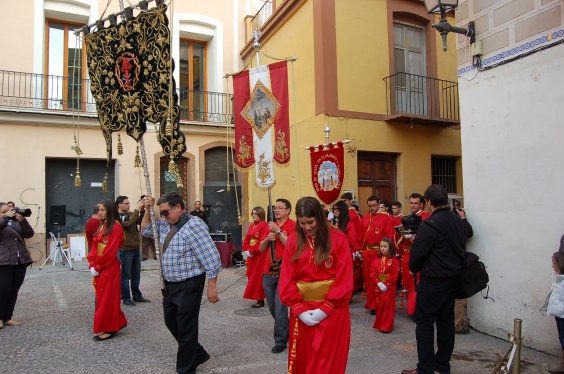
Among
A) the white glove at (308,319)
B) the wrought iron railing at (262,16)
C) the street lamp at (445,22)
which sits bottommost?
the white glove at (308,319)

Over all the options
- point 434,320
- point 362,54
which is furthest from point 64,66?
point 434,320

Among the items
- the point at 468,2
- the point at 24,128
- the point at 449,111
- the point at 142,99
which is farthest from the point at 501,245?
the point at 24,128

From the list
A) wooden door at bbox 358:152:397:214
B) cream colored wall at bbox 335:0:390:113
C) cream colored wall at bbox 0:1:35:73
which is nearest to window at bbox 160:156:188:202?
cream colored wall at bbox 0:1:35:73

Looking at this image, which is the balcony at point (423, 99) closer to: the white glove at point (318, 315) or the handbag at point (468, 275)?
the handbag at point (468, 275)

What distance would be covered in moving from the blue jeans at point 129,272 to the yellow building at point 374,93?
4.75 meters

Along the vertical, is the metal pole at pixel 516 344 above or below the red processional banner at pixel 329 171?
below

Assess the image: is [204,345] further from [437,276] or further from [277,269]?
[437,276]

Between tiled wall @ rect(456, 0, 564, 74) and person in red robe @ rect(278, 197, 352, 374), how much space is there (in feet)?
12.0

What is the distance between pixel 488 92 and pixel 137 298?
6473 millimetres

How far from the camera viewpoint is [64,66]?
14203mm

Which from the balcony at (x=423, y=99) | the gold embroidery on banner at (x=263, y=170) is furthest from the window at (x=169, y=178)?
the gold embroidery on banner at (x=263, y=170)

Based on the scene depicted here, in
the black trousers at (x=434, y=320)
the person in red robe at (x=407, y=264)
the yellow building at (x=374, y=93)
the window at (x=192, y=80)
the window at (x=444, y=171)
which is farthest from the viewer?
the window at (x=192, y=80)

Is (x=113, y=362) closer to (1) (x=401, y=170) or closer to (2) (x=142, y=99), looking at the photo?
(2) (x=142, y=99)

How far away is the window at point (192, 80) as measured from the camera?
1563 cm
